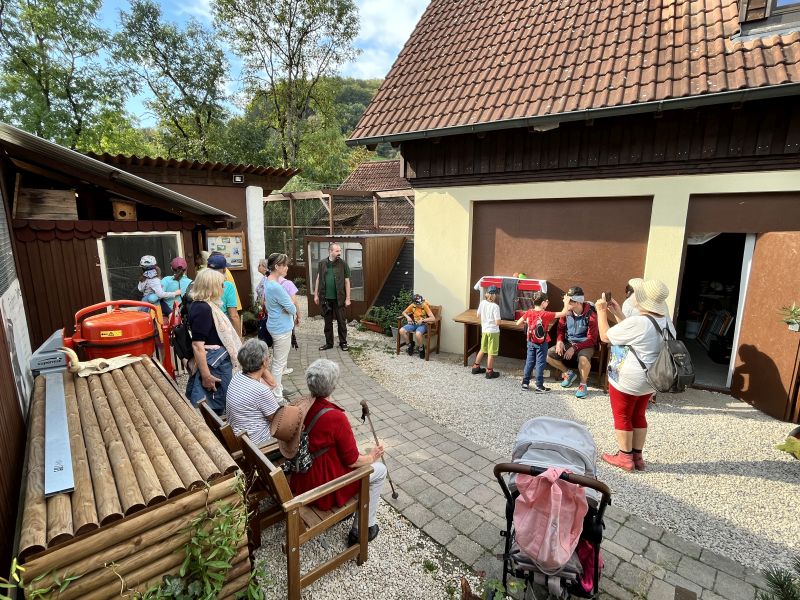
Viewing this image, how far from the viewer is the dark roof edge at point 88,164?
3.00 meters

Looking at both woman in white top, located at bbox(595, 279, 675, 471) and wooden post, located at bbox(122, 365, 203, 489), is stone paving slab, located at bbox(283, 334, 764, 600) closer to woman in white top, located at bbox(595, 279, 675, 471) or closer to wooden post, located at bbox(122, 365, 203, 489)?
woman in white top, located at bbox(595, 279, 675, 471)

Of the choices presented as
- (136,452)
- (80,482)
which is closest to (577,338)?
(136,452)

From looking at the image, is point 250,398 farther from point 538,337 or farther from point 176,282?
point 538,337

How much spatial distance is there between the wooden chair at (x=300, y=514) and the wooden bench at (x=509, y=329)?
4.39 m

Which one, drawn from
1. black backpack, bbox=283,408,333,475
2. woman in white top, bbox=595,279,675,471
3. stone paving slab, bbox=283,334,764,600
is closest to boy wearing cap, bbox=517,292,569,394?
woman in white top, bbox=595,279,675,471

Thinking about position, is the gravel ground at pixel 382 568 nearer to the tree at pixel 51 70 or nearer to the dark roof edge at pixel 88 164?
the dark roof edge at pixel 88 164

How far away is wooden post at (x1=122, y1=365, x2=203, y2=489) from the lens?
1806mm

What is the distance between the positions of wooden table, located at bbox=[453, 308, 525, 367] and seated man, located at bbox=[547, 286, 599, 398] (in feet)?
2.32

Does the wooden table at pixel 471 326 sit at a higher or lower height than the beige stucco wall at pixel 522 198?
lower

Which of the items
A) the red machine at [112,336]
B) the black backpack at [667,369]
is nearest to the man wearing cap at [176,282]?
the red machine at [112,336]

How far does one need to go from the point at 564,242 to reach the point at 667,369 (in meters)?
3.50

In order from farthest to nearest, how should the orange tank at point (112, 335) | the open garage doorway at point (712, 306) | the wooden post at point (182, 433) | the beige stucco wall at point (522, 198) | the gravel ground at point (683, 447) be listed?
1. the open garage doorway at point (712, 306)
2. the beige stucco wall at point (522, 198)
3. the orange tank at point (112, 335)
4. the gravel ground at point (683, 447)
5. the wooden post at point (182, 433)

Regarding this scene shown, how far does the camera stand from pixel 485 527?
10.00 ft

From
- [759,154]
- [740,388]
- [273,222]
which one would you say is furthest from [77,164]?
[273,222]
